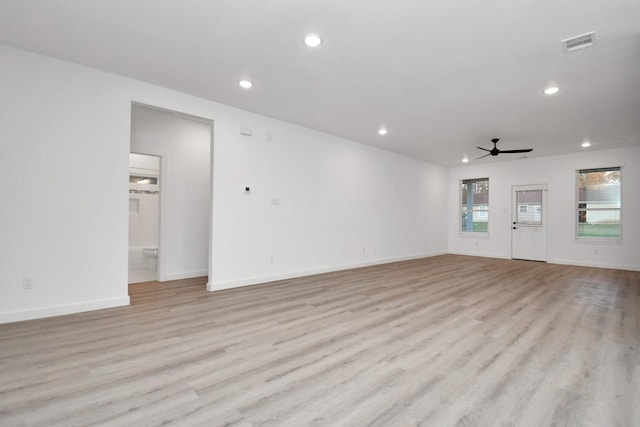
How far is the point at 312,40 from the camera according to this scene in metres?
2.98

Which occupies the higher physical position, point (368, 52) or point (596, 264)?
point (368, 52)

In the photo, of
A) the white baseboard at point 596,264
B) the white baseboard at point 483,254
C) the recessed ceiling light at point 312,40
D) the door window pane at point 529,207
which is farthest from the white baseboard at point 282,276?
the white baseboard at point 596,264

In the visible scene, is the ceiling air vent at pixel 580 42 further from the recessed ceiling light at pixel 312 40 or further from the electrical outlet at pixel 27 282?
the electrical outlet at pixel 27 282

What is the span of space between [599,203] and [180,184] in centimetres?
961

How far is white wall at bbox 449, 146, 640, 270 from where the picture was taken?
7.11 metres

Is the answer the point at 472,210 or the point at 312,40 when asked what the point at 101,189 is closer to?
the point at 312,40

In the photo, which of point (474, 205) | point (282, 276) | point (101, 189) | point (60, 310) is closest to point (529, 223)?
point (474, 205)

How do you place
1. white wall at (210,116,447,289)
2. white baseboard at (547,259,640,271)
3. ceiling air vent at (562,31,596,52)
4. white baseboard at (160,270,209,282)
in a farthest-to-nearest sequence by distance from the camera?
1. white baseboard at (547,259,640,271)
2. white baseboard at (160,270,209,282)
3. white wall at (210,116,447,289)
4. ceiling air vent at (562,31,596,52)

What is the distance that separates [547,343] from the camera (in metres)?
2.83

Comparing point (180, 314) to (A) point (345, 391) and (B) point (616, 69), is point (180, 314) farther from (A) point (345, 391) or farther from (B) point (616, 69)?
(B) point (616, 69)

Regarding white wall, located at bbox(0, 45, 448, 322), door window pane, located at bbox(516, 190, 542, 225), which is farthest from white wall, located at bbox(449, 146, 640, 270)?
white wall, located at bbox(0, 45, 448, 322)

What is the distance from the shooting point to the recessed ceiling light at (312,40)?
2.93 m

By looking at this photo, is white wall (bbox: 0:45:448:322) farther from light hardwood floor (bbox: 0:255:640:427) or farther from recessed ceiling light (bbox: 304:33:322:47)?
recessed ceiling light (bbox: 304:33:322:47)

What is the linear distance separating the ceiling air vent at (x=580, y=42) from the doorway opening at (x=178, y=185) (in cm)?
473
